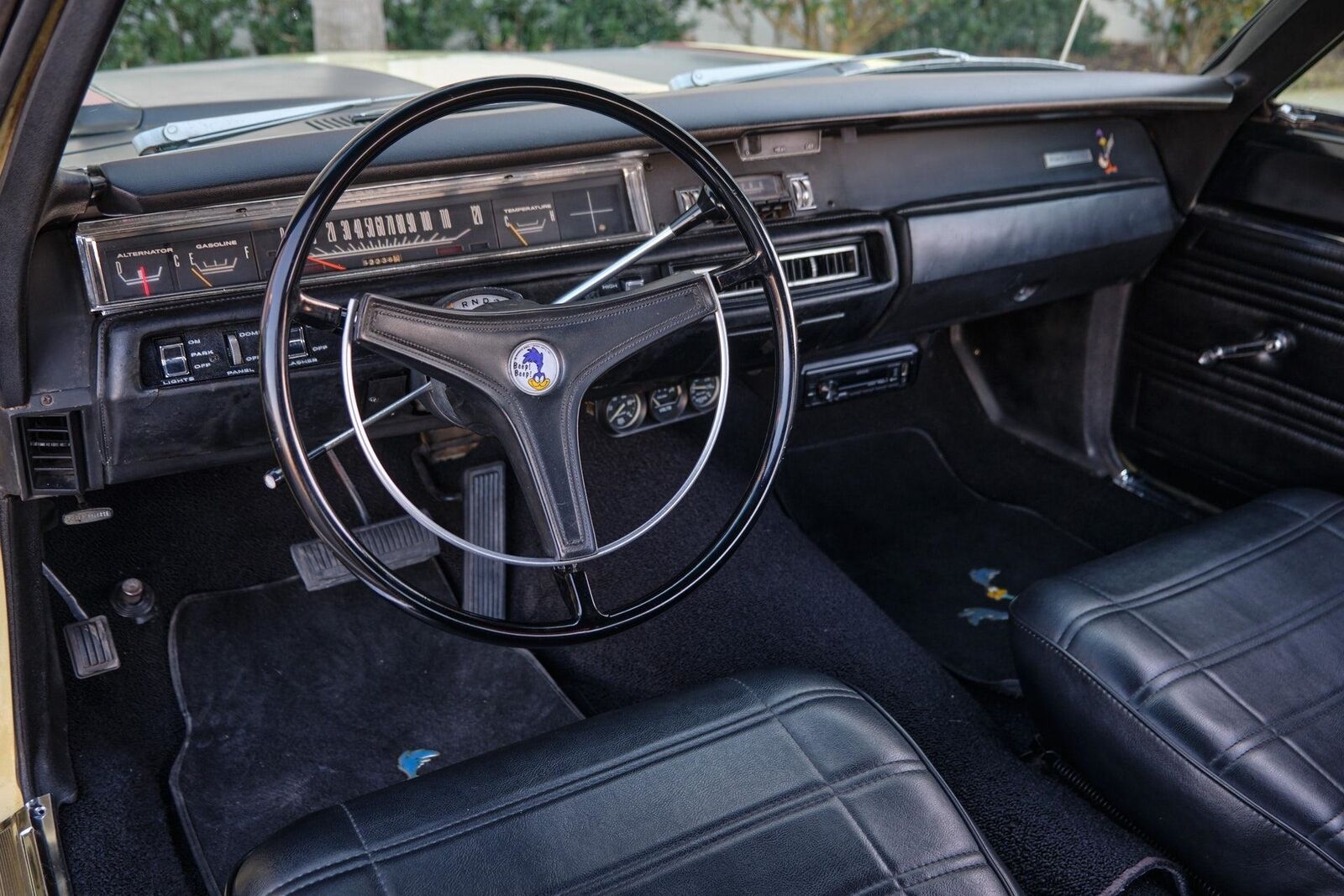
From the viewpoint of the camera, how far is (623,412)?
2.22 meters

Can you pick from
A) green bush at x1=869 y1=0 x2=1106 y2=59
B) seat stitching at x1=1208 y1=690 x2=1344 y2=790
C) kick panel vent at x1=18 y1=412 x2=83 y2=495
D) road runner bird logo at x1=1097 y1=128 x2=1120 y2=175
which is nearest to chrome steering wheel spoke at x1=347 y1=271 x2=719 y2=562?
kick panel vent at x1=18 y1=412 x2=83 y2=495

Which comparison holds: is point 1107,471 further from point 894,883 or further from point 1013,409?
point 894,883

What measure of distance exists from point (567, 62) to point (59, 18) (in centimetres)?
153

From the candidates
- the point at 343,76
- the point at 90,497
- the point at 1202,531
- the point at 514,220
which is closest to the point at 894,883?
the point at 1202,531

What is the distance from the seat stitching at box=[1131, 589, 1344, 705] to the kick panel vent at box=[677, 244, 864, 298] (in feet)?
3.03

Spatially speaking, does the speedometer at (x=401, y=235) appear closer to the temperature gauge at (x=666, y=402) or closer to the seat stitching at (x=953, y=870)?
the temperature gauge at (x=666, y=402)

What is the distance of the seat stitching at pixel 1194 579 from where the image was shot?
1.64m

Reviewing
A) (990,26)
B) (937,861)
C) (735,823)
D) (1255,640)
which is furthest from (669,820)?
(990,26)

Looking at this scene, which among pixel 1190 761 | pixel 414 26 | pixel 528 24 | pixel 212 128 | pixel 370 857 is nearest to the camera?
pixel 370 857

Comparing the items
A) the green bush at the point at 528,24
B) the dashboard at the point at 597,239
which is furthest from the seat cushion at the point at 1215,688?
the green bush at the point at 528,24

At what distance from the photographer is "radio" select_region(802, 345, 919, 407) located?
2543mm

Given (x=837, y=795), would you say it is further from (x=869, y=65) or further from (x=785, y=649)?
A: (x=869, y=65)

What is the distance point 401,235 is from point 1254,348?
69.6 inches

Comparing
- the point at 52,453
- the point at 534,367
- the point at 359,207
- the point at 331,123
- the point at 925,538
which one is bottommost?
the point at 925,538
